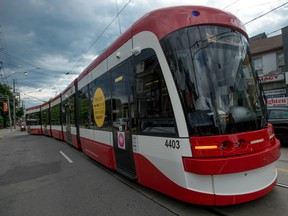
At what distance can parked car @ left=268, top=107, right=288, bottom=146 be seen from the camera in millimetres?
9078

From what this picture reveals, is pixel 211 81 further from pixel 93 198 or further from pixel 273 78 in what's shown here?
pixel 273 78

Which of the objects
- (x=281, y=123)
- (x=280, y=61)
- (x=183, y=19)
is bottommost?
(x=281, y=123)

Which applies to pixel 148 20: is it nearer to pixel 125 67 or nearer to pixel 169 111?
pixel 125 67

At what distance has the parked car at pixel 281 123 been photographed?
357 inches

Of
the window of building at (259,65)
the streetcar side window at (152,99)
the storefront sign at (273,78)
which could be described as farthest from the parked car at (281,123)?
the window of building at (259,65)

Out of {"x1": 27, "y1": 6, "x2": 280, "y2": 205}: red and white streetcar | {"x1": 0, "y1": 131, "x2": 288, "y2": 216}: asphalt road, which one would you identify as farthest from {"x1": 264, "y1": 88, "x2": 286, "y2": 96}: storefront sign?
{"x1": 27, "y1": 6, "x2": 280, "y2": 205}: red and white streetcar

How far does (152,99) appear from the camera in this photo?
4117mm

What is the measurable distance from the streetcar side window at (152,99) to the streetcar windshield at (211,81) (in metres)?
0.31

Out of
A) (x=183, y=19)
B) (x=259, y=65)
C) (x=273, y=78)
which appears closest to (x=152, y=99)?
(x=183, y=19)

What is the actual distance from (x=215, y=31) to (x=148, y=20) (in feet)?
3.93

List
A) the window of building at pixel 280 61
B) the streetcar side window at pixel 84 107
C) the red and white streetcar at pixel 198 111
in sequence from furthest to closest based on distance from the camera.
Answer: the window of building at pixel 280 61 < the streetcar side window at pixel 84 107 < the red and white streetcar at pixel 198 111

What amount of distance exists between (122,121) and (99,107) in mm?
1885

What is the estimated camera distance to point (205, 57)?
11.8ft

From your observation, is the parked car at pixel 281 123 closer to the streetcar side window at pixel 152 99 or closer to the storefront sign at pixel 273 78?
the streetcar side window at pixel 152 99
